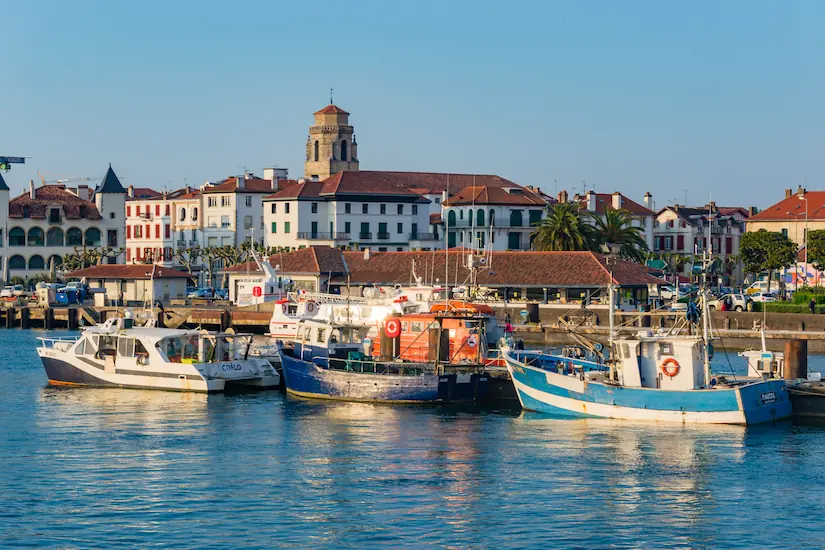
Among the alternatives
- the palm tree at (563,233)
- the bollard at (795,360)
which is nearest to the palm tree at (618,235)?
the palm tree at (563,233)

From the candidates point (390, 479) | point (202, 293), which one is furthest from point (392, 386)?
point (202, 293)

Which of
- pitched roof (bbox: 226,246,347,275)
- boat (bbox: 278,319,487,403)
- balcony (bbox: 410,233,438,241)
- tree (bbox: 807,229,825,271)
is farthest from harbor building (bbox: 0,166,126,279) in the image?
boat (bbox: 278,319,487,403)

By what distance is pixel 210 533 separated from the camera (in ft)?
106

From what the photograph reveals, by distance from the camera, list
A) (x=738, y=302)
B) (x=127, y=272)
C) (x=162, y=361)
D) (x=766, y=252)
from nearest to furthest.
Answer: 1. (x=162, y=361)
2. (x=738, y=302)
3. (x=127, y=272)
4. (x=766, y=252)

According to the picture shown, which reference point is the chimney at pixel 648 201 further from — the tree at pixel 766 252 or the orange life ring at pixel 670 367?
the orange life ring at pixel 670 367

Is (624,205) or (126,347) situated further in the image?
(624,205)

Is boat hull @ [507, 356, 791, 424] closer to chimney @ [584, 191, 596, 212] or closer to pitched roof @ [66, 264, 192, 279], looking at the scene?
pitched roof @ [66, 264, 192, 279]

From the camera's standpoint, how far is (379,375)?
52.1 metres

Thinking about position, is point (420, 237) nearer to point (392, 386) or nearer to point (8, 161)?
point (8, 161)

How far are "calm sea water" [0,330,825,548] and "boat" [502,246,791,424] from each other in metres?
0.65

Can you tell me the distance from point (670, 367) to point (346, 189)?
91679mm

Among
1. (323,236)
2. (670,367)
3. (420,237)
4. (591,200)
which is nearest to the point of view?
(670,367)

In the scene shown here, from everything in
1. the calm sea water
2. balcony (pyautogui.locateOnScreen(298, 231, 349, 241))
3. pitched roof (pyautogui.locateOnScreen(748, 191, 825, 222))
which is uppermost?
pitched roof (pyautogui.locateOnScreen(748, 191, 825, 222))

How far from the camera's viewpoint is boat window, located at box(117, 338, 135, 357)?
56.8 m
